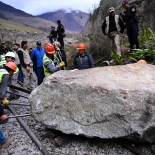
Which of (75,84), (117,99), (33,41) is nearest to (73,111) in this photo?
(75,84)

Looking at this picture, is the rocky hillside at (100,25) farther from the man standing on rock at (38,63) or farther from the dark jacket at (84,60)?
the dark jacket at (84,60)

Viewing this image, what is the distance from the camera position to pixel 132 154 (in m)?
5.96

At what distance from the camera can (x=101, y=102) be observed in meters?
6.02

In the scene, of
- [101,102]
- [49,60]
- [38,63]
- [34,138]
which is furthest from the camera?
[38,63]

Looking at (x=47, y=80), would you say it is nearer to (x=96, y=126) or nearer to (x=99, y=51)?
(x=96, y=126)

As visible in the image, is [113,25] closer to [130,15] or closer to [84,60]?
[130,15]

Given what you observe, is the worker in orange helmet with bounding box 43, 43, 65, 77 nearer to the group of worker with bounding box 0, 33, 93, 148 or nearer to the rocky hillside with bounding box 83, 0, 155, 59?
the group of worker with bounding box 0, 33, 93, 148

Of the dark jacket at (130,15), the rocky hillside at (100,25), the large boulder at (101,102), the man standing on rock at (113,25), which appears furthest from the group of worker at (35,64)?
the rocky hillside at (100,25)

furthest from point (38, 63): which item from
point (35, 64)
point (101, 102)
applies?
point (101, 102)

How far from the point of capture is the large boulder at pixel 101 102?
576 cm

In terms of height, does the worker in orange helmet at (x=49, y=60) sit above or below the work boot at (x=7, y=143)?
above

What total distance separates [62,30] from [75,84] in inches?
313

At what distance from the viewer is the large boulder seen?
5762mm

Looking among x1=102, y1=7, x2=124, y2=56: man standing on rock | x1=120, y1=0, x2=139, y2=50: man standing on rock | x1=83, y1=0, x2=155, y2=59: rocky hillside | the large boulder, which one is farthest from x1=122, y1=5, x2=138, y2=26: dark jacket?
the large boulder
